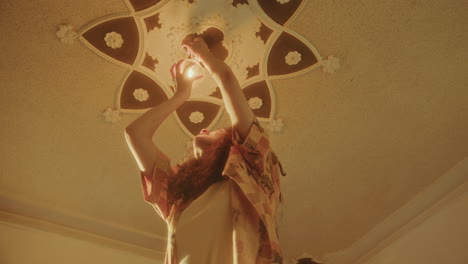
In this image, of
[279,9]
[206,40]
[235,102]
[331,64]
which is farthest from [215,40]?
[235,102]

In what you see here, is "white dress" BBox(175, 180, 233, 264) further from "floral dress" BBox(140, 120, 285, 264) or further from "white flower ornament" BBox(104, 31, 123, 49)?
"white flower ornament" BBox(104, 31, 123, 49)

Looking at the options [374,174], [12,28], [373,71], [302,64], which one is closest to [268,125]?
[302,64]

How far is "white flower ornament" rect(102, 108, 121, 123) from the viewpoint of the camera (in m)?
2.37

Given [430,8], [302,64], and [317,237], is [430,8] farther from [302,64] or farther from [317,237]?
[317,237]

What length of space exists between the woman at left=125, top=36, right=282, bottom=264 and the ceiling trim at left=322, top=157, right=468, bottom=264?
1839mm

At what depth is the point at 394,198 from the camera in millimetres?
2879

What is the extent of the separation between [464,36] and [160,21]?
5.24 feet

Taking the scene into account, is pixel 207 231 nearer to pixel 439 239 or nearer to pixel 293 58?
pixel 293 58

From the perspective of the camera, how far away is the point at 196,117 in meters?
2.43

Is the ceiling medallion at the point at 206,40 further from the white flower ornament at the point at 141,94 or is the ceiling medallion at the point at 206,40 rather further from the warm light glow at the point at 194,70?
the warm light glow at the point at 194,70

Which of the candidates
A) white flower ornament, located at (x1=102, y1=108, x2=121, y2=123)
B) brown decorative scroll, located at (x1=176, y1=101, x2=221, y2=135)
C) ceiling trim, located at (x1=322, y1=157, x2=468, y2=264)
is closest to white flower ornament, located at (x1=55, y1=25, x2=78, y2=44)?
white flower ornament, located at (x1=102, y1=108, x2=121, y2=123)

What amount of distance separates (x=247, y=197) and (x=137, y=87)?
1327 millimetres

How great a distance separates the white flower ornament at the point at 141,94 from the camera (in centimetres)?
231

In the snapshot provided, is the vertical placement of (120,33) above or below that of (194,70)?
above
